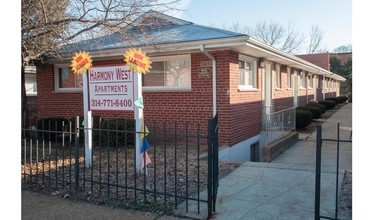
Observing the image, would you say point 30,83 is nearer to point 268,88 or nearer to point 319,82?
point 268,88

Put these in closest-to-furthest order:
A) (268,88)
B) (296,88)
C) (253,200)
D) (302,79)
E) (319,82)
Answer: (253,200), (268,88), (296,88), (302,79), (319,82)

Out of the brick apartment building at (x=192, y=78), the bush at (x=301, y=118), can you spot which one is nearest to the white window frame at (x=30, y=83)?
the brick apartment building at (x=192, y=78)

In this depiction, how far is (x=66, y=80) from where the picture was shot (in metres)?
12.4

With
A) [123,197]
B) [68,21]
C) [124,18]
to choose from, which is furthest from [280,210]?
[68,21]

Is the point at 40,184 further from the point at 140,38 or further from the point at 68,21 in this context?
the point at 140,38

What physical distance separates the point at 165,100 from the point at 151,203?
5.49 meters

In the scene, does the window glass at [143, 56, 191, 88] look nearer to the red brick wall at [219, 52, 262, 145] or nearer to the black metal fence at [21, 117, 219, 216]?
the red brick wall at [219, 52, 262, 145]

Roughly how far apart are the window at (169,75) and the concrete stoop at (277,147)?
8.92 feet

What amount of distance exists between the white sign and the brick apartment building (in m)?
2.37

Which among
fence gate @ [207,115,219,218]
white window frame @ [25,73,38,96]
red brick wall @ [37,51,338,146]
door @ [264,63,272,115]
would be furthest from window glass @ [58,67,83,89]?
fence gate @ [207,115,219,218]

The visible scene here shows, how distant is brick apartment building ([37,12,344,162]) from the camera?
9086 millimetres

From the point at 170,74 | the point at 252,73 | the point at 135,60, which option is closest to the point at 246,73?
the point at 252,73

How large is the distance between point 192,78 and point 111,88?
11.8 ft

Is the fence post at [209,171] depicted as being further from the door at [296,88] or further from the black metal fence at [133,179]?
the door at [296,88]
